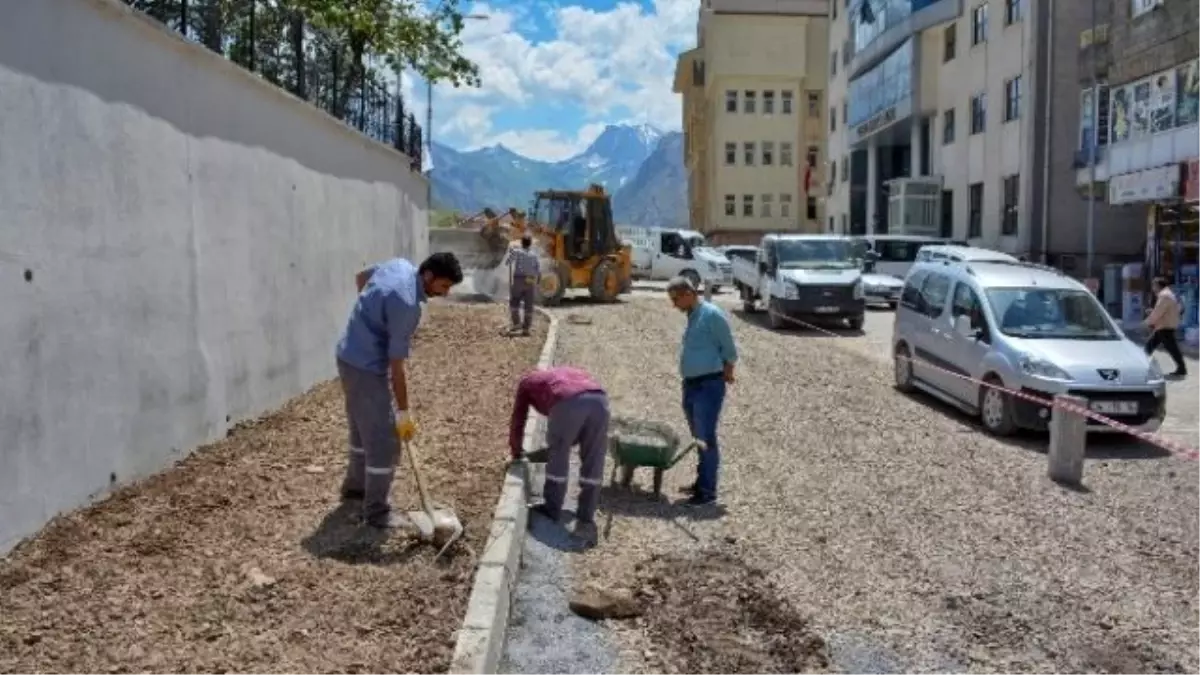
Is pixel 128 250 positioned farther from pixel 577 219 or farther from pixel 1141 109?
pixel 1141 109

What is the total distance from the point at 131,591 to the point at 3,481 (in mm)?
854

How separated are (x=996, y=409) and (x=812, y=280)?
1191 centimetres

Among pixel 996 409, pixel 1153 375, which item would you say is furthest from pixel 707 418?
pixel 1153 375

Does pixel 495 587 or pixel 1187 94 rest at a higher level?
pixel 1187 94

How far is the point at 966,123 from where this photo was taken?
3875 centimetres

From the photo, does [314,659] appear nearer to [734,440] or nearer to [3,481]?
[3,481]

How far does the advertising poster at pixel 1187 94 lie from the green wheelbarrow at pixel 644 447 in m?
19.1

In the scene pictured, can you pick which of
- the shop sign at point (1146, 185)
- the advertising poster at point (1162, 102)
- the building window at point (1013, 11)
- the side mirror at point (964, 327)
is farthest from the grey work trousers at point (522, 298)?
the building window at point (1013, 11)

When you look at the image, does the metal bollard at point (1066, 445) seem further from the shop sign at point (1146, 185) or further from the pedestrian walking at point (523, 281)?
the shop sign at point (1146, 185)

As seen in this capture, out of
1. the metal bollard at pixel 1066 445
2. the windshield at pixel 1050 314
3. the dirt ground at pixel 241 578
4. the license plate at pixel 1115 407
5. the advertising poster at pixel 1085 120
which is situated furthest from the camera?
the advertising poster at pixel 1085 120

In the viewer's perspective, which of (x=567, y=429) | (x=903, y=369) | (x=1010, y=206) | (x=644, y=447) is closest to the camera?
(x=567, y=429)

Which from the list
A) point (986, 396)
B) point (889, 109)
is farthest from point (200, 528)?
point (889, 109)

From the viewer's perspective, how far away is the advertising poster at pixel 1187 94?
22594 mm

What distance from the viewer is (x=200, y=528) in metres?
6.10
